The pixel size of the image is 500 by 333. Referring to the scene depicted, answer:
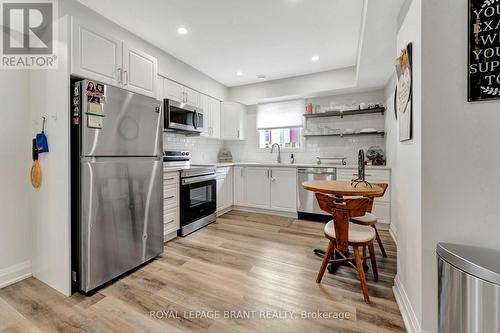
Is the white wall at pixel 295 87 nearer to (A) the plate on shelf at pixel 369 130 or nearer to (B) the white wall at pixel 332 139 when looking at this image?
(B) the white wall at pixel 332 139

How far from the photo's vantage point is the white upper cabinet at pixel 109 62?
175 centimetres

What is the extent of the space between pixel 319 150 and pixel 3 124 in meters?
4.40

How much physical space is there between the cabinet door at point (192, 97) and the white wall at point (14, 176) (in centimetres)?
191

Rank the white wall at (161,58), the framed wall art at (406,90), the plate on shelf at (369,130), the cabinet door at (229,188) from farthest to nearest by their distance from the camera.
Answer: the cabinet door at (229,188) → the plate on shelf at (369,130) → the white wall at (161,58) → the framed wall art at (406,90)

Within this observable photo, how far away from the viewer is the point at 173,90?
332cm

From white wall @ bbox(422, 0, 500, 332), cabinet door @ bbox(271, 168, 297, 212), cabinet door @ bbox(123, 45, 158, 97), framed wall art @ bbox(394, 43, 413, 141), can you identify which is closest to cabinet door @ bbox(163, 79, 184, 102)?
cabinet door @ bbox(123, 45, 158, 97)

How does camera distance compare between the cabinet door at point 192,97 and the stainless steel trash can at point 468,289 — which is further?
the cabinet door at point 192,97

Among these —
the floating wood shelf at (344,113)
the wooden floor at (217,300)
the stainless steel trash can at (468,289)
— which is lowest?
the wooden floor at (217,300)

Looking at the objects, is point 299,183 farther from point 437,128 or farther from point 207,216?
point 437,128

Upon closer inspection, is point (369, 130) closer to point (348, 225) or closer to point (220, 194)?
point (348, 225)

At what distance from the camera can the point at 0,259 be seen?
6.22 ft

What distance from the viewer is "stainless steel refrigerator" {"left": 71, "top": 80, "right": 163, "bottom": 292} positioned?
5.63 feet

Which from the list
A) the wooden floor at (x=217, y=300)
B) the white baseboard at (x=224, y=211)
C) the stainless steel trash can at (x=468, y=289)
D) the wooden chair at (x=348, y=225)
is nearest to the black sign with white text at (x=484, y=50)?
the stainless steel trash can at (x=468, y=289)

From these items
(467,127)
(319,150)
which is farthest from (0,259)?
(319,150)
